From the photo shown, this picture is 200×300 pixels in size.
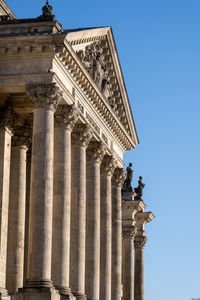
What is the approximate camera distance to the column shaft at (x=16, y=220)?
2235 inches

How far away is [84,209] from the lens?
59344 millimetres

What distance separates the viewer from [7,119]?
182 feet

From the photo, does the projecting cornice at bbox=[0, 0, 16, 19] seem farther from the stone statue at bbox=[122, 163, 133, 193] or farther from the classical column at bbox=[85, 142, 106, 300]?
the stone statue at bbox=[122, 163, 133, 193]

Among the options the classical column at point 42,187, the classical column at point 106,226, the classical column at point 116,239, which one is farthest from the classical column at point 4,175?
the classical column at point 116,239

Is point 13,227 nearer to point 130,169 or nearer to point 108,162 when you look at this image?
point 108,162

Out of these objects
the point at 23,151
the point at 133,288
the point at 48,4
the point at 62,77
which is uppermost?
the point at 48,4

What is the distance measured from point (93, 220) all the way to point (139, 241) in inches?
1697

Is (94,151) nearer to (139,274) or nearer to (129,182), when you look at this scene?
(129,182)

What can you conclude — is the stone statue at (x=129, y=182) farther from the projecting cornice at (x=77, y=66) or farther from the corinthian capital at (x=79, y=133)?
the corinthian capital at (x=79, y=133)

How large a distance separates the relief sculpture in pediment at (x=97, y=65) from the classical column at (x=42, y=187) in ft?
29.0

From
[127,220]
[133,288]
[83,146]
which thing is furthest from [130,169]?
[83,146]

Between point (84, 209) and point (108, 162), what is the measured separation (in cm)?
1162

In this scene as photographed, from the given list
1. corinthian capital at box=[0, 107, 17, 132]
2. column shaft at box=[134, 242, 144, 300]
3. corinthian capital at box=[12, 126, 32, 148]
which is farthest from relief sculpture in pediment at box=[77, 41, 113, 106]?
column shaft at box=[134, 242, 144, 300]

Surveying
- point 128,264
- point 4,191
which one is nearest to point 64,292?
point 4,191
